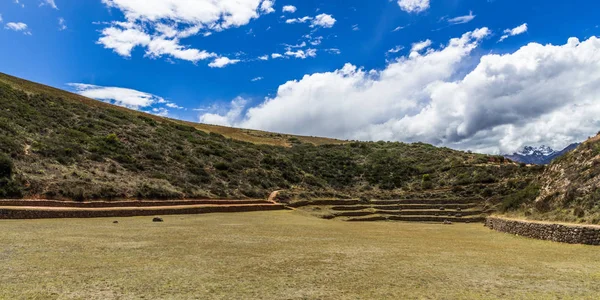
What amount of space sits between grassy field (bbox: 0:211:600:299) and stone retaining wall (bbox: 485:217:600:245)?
28.6 inches

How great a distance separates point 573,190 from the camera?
20.8m

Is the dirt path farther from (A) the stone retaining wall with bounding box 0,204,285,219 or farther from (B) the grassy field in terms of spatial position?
(B) the grassy field

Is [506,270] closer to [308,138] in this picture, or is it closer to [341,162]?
[341,162]

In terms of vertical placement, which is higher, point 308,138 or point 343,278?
point 308,138

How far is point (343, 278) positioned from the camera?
30.8 feet

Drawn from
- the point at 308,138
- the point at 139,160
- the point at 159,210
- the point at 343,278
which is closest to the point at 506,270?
the point at 343,278

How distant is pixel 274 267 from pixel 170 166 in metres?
31.2

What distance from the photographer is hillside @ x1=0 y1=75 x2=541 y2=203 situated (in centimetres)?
2800

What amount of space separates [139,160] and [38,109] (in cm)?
1417

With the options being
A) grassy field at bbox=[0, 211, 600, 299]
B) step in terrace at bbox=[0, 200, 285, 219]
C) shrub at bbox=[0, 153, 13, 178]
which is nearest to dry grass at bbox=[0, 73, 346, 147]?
shrub at bbox=[0, 153, 13, 178]

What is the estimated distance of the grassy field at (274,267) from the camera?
793cm

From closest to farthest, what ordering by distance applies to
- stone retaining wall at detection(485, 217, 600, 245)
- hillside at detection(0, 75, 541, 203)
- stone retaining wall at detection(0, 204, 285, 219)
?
1. stone retaining wall at detection(485, 217, 600, 245)
2. stone retaining wall at detection(0, 204, 285, 219)
3. hillside at detection(0, 75, 541, 203)

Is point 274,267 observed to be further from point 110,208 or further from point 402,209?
point 402,209

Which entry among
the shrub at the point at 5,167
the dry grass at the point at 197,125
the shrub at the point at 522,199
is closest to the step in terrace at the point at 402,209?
the shrub at the point at 522,199
